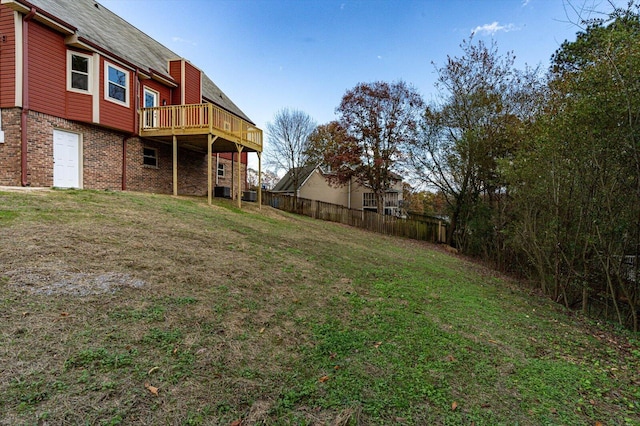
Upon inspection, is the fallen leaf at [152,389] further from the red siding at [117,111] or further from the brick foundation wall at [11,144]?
the red siding at [117,111]

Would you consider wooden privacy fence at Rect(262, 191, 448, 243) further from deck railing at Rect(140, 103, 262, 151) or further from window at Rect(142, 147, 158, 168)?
window at Rect(142, 147, 158, 168)

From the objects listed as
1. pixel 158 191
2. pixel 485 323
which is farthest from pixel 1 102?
pixel 485 323

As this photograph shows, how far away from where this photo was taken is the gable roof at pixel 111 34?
9.62 meters

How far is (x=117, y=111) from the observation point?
10672 millimetres

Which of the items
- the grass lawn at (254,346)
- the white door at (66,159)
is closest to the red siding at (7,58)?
the white door at (66,159)

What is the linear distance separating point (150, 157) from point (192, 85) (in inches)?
160

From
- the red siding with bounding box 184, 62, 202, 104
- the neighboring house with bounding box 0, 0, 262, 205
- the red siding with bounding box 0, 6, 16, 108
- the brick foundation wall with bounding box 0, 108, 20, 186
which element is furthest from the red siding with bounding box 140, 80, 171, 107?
the brick foundation wall with bounding box 0, 108, 20, 186

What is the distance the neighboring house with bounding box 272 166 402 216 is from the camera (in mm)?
26688

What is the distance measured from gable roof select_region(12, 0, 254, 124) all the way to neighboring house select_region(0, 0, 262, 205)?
6cm

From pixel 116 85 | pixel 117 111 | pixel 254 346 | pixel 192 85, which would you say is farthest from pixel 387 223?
pixel 254 346

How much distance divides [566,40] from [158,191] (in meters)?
16.3

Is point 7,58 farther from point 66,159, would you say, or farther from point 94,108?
point 66,159

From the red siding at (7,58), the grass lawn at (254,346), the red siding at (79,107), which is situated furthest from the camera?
the red siding at (79,107)

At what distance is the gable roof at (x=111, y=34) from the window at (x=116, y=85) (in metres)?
0.49
